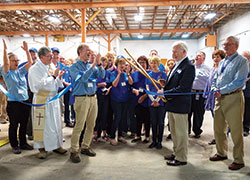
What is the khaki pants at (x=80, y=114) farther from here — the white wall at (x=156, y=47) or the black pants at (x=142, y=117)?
the white wall at (x=156, y=47)

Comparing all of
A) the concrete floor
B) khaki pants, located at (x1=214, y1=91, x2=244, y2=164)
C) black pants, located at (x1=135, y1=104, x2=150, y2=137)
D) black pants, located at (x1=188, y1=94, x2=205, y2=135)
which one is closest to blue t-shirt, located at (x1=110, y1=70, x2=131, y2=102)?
black pants, located at (x1=135, y1=104, x2=150, y2=137)

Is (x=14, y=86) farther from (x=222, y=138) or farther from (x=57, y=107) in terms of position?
(x=222, y=138)

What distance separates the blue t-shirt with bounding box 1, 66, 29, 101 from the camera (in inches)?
127

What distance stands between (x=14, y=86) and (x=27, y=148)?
1117 millimetres

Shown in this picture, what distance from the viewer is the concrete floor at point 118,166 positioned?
2.52 metres

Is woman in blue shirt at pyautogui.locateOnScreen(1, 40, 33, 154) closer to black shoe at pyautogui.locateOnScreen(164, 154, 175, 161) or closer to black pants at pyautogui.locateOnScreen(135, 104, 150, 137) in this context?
black pants at pyautogui.locateOnScreen(135, 104, 150, 137)

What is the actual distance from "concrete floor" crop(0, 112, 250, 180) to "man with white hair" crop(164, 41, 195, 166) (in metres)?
0.25

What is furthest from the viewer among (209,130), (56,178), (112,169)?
(209,130)

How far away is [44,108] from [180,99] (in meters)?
2.06

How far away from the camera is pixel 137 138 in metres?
3.92

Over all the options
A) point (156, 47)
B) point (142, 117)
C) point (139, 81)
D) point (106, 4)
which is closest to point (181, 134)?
point (142, 117)

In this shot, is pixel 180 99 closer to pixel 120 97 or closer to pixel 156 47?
pixel 120 97

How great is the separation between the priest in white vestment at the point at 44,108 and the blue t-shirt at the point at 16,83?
0.42 m

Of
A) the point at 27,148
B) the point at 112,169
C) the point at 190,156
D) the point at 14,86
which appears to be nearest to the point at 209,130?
the point at 190,156
